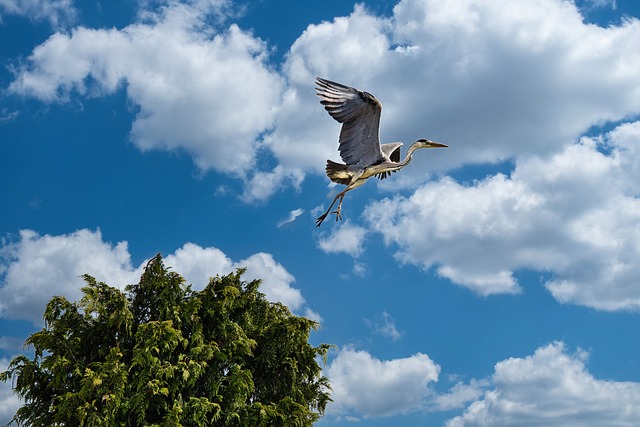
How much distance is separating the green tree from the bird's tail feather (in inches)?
331

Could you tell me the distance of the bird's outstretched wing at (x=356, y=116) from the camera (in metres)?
10.4

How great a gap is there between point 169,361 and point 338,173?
9.19 metres

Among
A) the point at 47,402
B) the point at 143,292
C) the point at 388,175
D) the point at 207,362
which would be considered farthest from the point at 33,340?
the point at 388,175

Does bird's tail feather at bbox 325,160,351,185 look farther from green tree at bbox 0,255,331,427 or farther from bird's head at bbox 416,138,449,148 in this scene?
green tree at bbox 0,255,331,427

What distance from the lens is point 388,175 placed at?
1387 cm

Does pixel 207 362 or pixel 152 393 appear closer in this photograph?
pixel 152 393

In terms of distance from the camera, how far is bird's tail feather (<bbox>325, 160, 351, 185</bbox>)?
34.5 ft

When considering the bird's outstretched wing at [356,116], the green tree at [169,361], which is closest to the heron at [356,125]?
the bird's outstretched wing at [356,116]

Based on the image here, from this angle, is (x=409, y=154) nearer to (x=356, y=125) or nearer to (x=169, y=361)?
(x=356, y=125)

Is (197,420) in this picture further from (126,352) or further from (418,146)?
(418,146)

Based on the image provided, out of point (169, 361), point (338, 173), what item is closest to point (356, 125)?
point (338, 173)

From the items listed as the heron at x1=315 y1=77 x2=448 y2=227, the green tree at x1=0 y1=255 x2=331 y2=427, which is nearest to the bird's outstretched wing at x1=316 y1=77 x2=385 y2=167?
the heron at x1=315 y1=77 x2=448 y2=227

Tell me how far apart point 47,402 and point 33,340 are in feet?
5.13

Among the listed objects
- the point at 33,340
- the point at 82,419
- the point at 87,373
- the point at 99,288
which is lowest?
the point at 82,419
